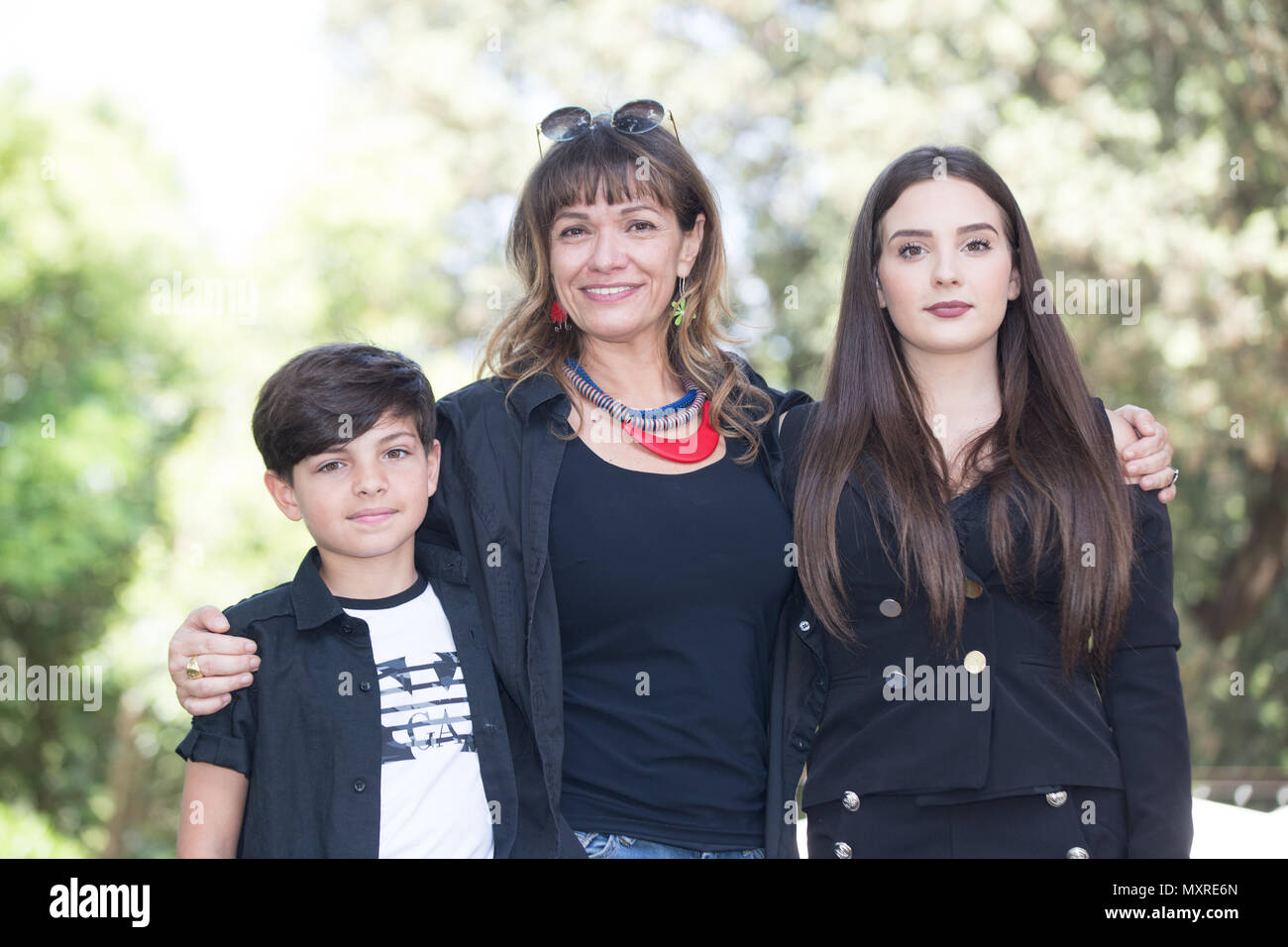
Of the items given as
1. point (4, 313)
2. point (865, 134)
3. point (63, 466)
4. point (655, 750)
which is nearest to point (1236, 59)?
point (865, 134)

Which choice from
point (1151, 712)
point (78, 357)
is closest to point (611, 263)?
point (1151, 712)

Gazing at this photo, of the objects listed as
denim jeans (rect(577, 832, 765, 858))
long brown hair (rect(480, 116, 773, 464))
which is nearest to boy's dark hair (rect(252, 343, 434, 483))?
long brown hair (rect(480, 116, 773, 464))

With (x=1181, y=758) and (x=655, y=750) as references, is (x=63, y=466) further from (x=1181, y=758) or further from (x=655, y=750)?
(x=1181, y=758)

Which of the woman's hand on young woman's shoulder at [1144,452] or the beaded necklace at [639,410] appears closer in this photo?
the woman's hand on young woman's shoulder at [1144,452]

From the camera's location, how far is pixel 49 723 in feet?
38.9

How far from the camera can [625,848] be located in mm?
2361

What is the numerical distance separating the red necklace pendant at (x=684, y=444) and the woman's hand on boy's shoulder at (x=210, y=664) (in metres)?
0.96

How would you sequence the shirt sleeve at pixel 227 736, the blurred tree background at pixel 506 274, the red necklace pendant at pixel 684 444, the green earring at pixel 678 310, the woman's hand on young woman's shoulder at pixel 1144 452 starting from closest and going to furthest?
the shirt sleeve at pixel 227 736
the woman's hand on young woman's shoulder at pixel 1144 452
the red necklace pendant at pixel 684 444
the green earring at pixel 678 310
the blurred tree background at pixel 506 274

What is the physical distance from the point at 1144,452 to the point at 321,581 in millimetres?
1769

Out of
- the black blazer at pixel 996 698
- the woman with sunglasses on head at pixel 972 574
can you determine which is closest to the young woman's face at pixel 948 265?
the woman with sunglasses on head at pixel 972 574

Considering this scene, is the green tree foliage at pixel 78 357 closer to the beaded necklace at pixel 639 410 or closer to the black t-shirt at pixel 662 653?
the beaded necklace at pixel 639 410

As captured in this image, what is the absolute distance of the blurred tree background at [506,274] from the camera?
8.66 metres

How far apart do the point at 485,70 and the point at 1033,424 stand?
1207cm

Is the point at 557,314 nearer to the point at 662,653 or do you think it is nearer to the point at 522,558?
the point at 522,558
